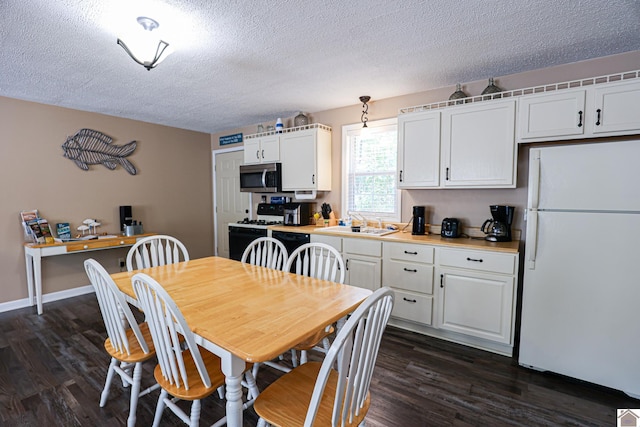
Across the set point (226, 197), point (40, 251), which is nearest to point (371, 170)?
point (226, 197)

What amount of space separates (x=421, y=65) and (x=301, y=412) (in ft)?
8.45

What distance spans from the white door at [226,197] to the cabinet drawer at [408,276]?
2.80 meters

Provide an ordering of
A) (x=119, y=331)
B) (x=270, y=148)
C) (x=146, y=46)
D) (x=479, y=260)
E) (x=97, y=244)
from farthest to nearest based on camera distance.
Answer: (x=270, y=148) < (x=97, y=244) < (x=479, y=260) < (x=146, y=46) < (x=119, y=331)

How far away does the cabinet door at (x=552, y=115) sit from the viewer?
7.16 feet

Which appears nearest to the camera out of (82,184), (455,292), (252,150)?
(455,292)

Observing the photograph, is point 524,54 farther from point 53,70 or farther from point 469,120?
point 53,70

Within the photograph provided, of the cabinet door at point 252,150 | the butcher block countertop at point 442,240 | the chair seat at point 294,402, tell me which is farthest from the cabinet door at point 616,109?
the cabinet door at point 252,150

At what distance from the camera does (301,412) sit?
1.18 m

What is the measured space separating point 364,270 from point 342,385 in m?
2.02

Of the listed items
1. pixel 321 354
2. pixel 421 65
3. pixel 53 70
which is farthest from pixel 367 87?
pixel 53 70

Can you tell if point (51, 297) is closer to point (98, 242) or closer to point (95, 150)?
point (98, 242)

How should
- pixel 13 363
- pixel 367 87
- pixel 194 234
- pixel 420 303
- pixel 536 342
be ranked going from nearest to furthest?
1. pixel 536 342
2. pixel 13 363
3. pixel 420 303
4. pixel 367 87
5. pixel 194 234

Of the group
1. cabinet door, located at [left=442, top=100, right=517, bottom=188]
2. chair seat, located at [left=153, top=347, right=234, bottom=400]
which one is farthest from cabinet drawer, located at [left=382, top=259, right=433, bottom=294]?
chair seat, located at [left=153, top=347, right=234, bottom=400]

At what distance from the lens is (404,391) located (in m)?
1.97
